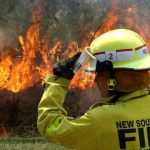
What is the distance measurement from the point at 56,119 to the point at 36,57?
11773mm

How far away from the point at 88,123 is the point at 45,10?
12515 mm

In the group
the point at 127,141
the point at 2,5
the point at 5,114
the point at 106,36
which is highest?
the point at 2,5

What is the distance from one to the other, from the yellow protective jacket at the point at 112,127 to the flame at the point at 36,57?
11.1 m

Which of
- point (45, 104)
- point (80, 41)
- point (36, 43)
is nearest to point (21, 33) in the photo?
point (36, 43)

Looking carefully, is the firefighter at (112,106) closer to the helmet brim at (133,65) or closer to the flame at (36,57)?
the helmet brim at (133,65)

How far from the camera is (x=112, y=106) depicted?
293 centimetres

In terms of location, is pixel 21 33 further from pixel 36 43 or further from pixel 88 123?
pixel 88 123

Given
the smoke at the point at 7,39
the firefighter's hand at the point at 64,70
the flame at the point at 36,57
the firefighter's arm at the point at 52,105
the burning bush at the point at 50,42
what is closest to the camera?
the firefighter's arm at the point at 52,105

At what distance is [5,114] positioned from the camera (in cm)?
1372

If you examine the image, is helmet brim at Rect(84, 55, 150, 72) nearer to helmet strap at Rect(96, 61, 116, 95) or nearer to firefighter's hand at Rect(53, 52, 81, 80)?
helmet strap at Rect(96, 61, 116, 95)

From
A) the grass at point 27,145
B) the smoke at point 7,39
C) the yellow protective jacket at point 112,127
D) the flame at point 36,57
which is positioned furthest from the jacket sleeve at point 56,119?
the smoke at point 7,39

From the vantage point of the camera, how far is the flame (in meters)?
14.2

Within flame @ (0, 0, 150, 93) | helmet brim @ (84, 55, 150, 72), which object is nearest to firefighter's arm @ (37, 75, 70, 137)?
helmet brim @ (84, 55, 150, 72)

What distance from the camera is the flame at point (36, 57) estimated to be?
46.7ft
